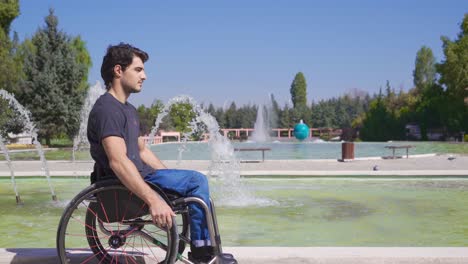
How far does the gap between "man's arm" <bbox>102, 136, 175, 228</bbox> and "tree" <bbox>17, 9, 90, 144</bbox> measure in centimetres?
2932

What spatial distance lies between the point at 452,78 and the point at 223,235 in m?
44.3

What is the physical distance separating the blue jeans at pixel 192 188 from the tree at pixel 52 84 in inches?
1152

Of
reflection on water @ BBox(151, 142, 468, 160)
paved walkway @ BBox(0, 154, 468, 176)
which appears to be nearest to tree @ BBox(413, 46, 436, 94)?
reflection on water @ BBox(151, 142, 468, 160)

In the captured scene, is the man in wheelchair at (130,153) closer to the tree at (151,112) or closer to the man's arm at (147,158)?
the man's arm at (147,158)

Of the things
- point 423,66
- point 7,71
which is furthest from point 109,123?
point 423,66

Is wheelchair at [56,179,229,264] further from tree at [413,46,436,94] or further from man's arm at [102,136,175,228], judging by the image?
tree at [413,46,436,94]

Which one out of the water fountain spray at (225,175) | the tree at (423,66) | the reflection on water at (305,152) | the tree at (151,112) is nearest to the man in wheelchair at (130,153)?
the water fountain spray at (225,175)

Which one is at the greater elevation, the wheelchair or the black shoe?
the wheelchair

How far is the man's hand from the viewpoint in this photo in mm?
3154

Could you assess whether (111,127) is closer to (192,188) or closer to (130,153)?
(130,153)

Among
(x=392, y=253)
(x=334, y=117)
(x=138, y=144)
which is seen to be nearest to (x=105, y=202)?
(x=138, y=144)

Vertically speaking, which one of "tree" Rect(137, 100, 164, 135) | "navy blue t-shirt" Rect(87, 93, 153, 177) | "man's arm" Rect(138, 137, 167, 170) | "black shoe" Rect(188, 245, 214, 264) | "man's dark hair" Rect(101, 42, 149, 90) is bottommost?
"black shoe" Rect(188, 245, 214, 264)

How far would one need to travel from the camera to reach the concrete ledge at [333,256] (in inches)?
151

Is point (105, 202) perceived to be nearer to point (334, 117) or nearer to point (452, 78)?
point (452, 78)
